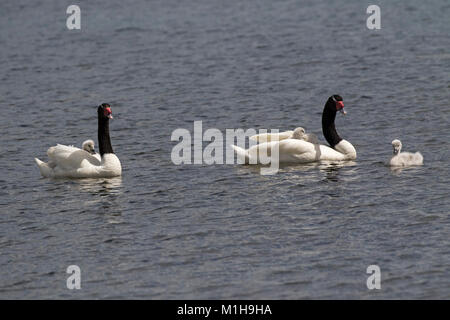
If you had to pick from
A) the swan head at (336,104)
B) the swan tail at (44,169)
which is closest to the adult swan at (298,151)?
the swan head at (336,104)

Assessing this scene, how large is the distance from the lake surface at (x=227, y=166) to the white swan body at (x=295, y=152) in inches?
9.8

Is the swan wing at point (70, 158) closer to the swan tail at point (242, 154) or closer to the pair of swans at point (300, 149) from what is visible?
the swan tail at point (242, 154)

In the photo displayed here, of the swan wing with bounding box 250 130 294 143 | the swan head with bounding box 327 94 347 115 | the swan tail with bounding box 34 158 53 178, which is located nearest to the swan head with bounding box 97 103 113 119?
the swan tail with bounding box 34 158 53 178

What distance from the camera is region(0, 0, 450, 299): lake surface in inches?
555

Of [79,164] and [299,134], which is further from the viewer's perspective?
[299,134]

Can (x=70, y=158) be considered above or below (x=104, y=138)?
below

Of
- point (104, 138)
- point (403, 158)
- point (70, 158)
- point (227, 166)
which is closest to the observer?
point (403, 158)

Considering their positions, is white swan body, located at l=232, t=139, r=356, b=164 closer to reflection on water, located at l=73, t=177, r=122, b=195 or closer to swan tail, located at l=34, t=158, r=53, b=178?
reflection on water, located at l=73, t=177, r=122, b=195

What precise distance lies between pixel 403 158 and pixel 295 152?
2194 millimetres

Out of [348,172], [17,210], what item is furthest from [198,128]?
[17,210]

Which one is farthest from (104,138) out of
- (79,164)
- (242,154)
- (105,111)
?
(242,154)

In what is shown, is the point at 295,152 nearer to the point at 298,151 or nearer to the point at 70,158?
the point at 298,151

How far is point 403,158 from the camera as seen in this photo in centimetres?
1916

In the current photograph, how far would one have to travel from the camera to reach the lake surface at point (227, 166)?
1411 cm
